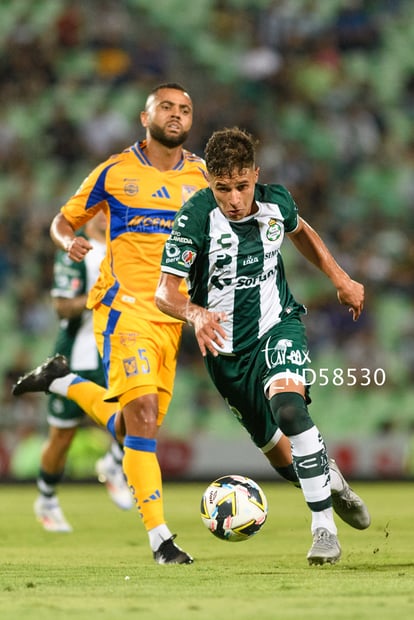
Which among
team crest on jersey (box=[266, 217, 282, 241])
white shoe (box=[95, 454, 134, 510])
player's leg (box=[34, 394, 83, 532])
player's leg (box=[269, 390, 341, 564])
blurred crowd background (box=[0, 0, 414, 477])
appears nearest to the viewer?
player's leg (box=[269, 390, 341, 564])

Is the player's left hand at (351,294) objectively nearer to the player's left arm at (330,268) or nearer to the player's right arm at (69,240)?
the player's left arm at (330,268)

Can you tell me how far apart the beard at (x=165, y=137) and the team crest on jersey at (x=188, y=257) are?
48.9 inches

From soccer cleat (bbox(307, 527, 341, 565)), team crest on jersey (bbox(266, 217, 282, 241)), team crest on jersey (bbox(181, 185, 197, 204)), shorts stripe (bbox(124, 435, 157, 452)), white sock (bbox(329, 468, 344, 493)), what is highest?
team crest on jersey (bbox(181, 185, 197, 204))

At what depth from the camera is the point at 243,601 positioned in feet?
14.6

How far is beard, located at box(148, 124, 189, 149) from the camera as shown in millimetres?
6957

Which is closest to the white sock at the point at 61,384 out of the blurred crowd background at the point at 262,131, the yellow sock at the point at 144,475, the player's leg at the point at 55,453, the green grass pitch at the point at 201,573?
the green grass pitch at the point at 201,573

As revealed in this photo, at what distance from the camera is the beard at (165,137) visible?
6957 mm

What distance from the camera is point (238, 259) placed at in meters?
6.06

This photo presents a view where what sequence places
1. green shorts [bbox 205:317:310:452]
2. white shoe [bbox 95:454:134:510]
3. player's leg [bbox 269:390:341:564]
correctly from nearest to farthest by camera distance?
player's leg [bbox 269:390:341:564]
green shorts [bbox 205:317:310:452]
white shoe [bbox 95:454:134:510]

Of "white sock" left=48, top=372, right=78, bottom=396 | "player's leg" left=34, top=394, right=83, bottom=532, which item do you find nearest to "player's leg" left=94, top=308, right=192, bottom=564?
"white sock" left=48, top=372, right=78, bottom=396

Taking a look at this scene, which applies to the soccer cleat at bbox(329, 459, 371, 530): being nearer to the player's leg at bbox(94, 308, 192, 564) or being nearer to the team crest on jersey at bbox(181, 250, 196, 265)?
the player's leg at bbox(94, 308, 192, 564)

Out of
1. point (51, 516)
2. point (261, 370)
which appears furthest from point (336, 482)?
point (51, 516)

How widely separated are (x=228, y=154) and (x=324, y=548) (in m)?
1.94

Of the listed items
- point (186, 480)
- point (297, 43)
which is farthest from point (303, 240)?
point (297, 43)
